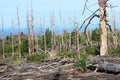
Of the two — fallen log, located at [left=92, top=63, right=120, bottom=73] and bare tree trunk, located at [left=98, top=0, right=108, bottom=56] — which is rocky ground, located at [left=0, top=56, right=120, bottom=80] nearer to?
fallen log, located at [left=92, top=63, right=120, bottom=73]

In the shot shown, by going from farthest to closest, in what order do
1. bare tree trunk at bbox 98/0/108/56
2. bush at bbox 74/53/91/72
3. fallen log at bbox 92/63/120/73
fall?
bare tree trunk at bbox 98/0/108/56 → bush at bbox 74/53/91/72 → fallen log at bbox 92/63/120/73

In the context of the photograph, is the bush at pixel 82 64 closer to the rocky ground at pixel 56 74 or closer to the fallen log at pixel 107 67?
the rocky ground at pixel 56 74

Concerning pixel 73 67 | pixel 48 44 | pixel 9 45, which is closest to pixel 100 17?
pixel 73 67

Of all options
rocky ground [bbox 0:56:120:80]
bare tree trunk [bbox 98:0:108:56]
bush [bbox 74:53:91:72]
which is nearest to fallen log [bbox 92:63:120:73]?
rocky ground [bbox 0:56:120:80]

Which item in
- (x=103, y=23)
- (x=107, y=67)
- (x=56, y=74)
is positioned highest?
(x=103, y=23)

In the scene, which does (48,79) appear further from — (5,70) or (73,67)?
(5,70)

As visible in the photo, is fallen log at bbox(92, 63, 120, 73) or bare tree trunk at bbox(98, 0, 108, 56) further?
bare tree trunk at bbox(98, 0, 108, 56)

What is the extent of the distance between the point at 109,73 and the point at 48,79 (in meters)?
1.56

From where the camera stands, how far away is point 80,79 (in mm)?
8398

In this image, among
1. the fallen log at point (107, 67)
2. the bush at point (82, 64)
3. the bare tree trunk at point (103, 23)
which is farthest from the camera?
the bare tree trunk at point (103, 23)

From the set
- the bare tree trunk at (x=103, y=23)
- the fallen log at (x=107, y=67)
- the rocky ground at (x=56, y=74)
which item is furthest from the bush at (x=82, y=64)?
the bare tree trunk at (x=103, y=23)

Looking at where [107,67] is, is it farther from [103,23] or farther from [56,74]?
[103,23]

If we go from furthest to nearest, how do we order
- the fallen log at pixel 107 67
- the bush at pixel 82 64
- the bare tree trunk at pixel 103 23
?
the bare tree trunk at pixel 103 23 < the bush at pixel 82 64 < the fallen log at pixel 107 67

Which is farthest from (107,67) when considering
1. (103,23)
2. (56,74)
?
(103,23)
